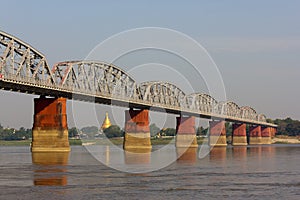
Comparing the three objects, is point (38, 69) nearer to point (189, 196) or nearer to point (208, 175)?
point (208, 175)

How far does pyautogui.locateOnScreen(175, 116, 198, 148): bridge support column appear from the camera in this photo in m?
191

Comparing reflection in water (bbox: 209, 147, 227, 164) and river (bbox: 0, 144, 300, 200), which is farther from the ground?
reflection in water (bbox: 209, 147, 227, 164)

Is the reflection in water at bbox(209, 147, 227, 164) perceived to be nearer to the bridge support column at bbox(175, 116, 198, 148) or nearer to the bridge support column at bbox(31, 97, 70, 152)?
the bridge support column at bbox(31, 97, 70, 152)

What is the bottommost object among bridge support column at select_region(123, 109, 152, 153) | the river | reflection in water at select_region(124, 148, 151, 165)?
the river

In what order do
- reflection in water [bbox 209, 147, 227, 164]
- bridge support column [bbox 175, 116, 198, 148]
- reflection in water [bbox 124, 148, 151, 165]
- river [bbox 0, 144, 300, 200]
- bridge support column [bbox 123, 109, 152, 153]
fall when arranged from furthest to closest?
bridge support column [bbox 175, 116, 198, 148] → bridge support column [bbox 123, 109, 152, 153] → reflection in water [bbox 209, 147, 227, 164] → reflection in water [bbox 124, 148, 151, 165] → river [bbox 0, 144, 300, 200]

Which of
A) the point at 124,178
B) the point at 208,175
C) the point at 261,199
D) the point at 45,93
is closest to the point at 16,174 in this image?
the point at 124,178

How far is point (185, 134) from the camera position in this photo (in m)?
194

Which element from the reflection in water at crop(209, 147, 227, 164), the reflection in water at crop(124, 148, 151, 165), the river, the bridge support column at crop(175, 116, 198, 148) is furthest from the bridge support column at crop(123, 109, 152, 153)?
the river

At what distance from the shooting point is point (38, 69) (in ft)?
400

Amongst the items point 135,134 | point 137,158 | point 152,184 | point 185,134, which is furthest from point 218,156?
point 185,134

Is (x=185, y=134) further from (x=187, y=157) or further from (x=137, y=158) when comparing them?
(x=137, y=158)

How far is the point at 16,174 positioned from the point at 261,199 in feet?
102

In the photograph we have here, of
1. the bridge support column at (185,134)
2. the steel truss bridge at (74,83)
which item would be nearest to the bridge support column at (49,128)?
the steel truss bridge at (74,83)

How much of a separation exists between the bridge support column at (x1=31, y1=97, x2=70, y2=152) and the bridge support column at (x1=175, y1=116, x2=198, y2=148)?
74.2 meters
